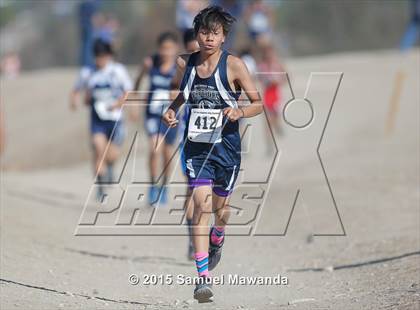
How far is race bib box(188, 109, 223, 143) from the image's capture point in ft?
24.9

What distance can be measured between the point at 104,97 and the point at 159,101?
130cm

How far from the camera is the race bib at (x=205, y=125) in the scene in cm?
760

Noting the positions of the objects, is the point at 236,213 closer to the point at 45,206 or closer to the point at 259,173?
the point at 45,206

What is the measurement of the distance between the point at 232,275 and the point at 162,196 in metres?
4.69

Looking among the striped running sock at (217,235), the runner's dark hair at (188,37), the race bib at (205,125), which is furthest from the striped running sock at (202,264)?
the runner's dark hair at (188,37)

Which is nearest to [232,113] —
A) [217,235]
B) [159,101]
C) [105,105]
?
[217,235]

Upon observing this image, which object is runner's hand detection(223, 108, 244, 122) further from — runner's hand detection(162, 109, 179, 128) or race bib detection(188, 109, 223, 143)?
runner's hand detection(162, 109, 179, 128)

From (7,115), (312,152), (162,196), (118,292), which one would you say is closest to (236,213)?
(162,196)

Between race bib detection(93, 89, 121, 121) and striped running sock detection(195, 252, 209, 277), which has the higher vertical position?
race bib detection(93, 89, 121, 121)

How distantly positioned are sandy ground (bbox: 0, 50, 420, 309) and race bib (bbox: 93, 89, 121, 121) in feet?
2.33

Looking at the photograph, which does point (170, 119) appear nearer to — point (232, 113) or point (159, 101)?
point (232, 113)

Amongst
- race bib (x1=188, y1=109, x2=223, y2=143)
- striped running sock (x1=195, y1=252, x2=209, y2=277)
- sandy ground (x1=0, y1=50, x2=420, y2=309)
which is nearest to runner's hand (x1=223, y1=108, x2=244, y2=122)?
race bib (x1=188, y1=109, x2=223, y2=143)

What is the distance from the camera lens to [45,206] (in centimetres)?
1359

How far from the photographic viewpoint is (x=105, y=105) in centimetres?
1392
